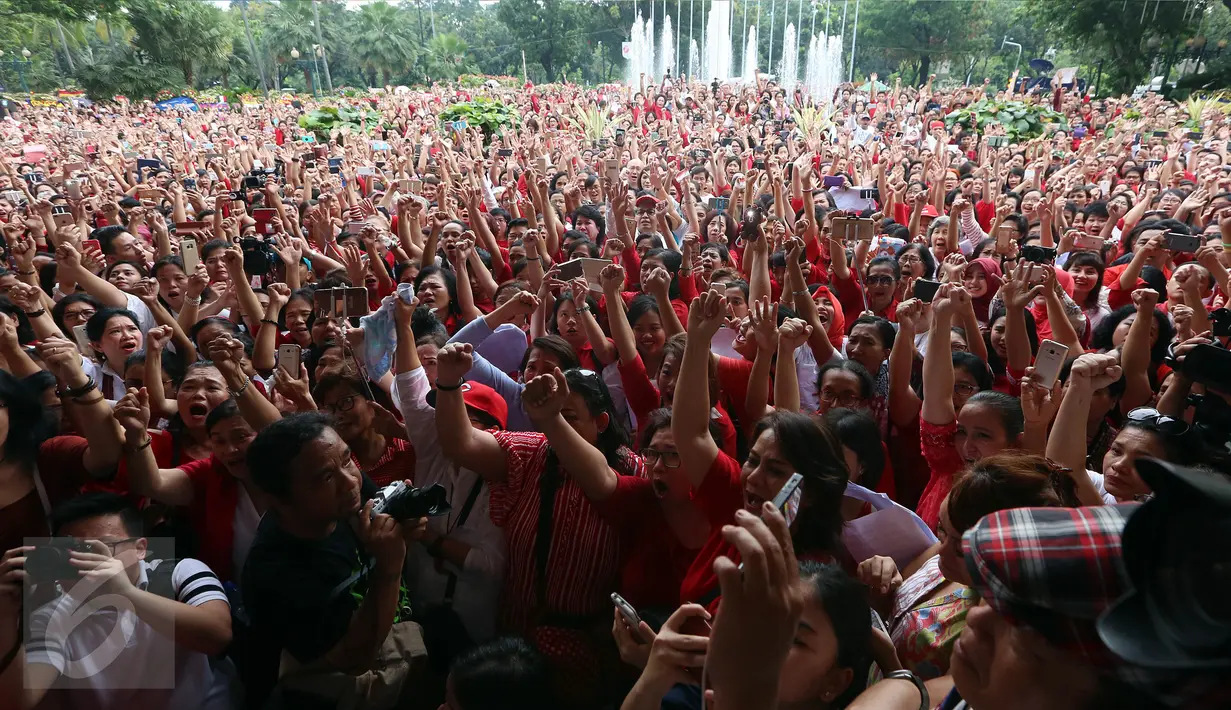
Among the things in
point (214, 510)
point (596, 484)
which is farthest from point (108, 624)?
point (596, 484)

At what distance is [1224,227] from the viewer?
15.0 feet

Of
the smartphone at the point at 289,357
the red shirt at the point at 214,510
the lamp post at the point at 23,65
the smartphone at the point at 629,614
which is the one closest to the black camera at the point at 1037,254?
the smartphone at the point at 629,614

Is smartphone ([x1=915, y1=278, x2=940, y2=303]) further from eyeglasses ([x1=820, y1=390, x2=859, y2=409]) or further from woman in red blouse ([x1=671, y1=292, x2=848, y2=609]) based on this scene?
woman in red blouse ([x1=671, y1=292, x2=848, y2=609])

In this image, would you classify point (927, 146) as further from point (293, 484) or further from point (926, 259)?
point (293, 484)

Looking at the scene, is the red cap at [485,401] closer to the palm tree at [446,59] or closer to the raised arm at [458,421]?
the raised arm at [458,421]

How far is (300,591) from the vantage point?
6.42 ft

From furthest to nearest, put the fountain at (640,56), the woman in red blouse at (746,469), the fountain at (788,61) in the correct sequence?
1. the fountain at (640,56)
2. the fountain at (788,61)
3. the woman in red blouse at (746,469)

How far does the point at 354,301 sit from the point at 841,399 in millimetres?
2184

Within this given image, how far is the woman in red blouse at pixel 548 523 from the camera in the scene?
2254 millimetres

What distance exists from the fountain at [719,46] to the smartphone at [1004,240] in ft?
122

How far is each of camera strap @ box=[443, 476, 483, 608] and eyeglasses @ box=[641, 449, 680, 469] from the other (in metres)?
0.61

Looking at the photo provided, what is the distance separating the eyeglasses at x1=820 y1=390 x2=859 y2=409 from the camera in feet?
10.1

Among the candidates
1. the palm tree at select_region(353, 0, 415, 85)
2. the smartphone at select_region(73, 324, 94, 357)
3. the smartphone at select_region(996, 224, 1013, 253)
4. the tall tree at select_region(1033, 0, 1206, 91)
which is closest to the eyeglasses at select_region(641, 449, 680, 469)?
the smartphone at select_region(73, 324, 94, 357)

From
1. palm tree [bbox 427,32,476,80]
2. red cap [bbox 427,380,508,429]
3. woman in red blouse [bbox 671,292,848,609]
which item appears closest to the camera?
woman in red blouse [bbox 671,292,848,609]
